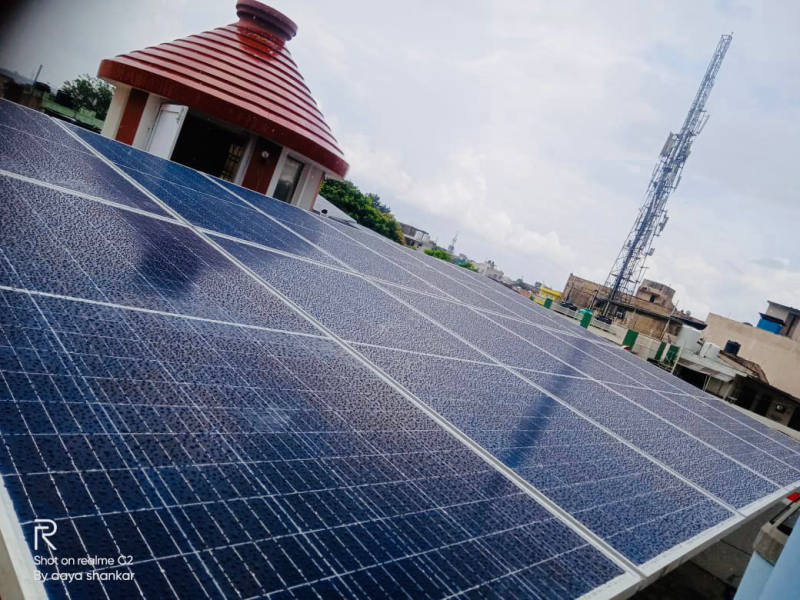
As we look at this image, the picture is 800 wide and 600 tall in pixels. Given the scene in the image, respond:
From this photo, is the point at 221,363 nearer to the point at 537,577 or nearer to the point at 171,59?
the point at 537,577

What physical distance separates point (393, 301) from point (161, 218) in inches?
78.7

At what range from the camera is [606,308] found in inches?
2212

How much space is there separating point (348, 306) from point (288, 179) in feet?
45.0

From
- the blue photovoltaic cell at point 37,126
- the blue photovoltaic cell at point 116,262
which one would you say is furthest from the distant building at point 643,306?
the blue photovoltaic cell at point 116,262

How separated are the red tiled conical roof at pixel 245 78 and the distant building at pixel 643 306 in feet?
109

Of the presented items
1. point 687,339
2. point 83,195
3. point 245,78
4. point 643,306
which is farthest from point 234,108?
point 643,306

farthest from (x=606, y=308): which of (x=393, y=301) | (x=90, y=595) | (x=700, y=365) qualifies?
(x=90, y=595)

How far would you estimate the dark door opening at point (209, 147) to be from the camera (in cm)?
1574

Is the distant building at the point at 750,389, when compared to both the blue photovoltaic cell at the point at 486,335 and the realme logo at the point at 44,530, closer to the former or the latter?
the blue photovoltaic cell at the point at 486,335

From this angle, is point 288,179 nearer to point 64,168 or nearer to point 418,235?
point 64,168

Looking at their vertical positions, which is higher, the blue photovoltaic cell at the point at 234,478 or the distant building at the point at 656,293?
the distant building at the point at 656,293

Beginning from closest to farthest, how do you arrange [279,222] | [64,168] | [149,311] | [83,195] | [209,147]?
[149,311]
[83,195]
[64,168]
[279,222]
[209,147]

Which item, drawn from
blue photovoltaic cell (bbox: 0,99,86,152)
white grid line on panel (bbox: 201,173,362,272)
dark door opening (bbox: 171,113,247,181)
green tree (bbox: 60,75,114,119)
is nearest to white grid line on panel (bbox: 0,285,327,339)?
white grid line on panel (bbox: 201,173,362,272)

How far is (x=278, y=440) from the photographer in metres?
1.56
